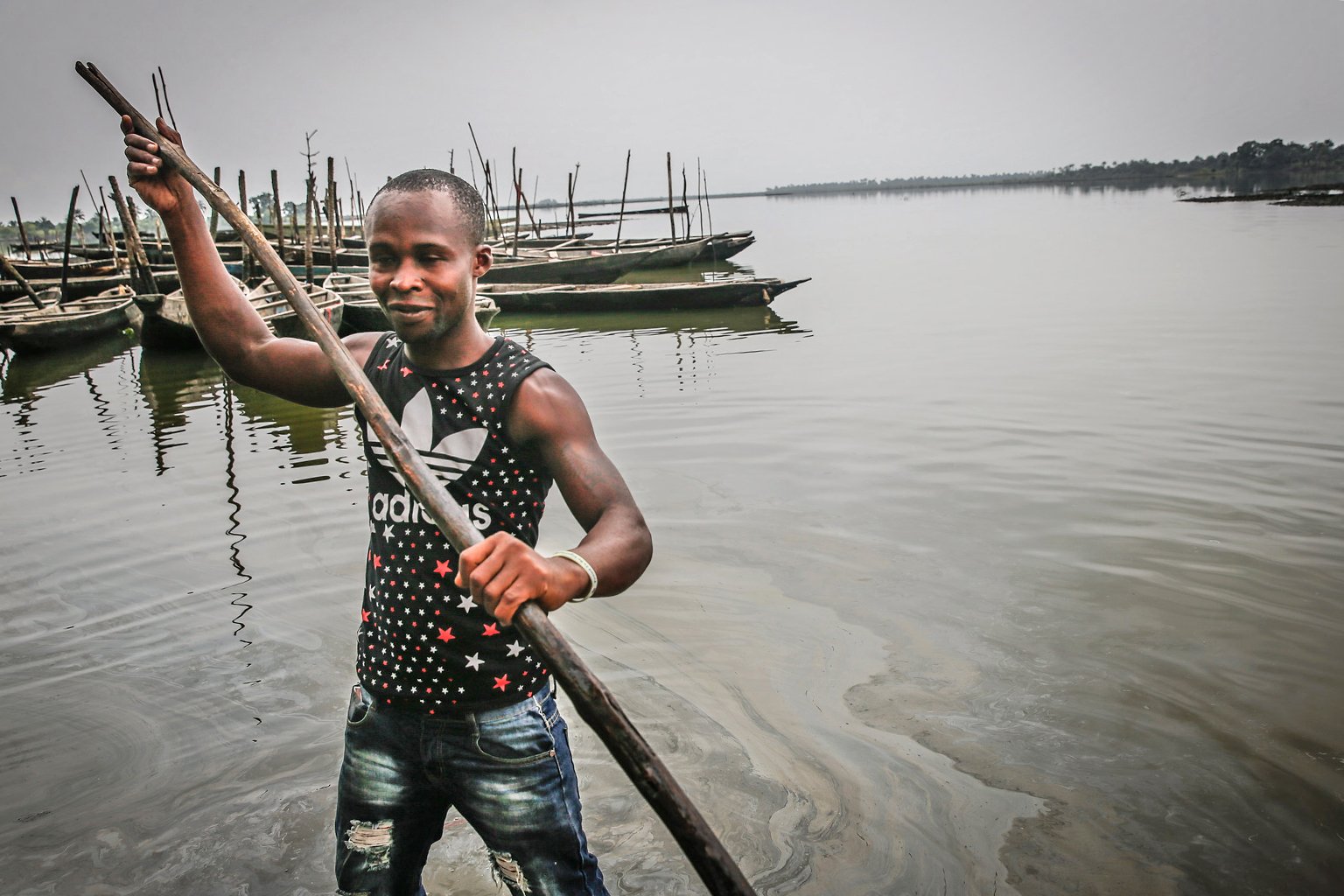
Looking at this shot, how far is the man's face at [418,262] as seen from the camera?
161 cm

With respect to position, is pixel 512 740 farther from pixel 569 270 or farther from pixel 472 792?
pixel 569 270

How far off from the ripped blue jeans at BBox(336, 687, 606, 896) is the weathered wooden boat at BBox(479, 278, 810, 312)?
15976 mm

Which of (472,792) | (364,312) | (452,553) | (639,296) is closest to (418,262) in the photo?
Result: (452,553)

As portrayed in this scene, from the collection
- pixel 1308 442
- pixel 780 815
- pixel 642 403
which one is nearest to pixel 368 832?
pixel 780 815

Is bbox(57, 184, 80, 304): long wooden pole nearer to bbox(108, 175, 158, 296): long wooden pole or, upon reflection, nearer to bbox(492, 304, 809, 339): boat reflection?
bbox(108, 175, 158, 296): long wooden pole

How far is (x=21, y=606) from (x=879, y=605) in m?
4.48

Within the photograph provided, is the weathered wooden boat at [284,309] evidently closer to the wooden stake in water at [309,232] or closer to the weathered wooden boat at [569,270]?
the wooden stake in water at [309,232]

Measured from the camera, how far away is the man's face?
1.61 meters

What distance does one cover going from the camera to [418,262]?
162 cm

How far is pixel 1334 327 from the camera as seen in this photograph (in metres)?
11.6

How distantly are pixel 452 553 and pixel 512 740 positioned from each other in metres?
0.34

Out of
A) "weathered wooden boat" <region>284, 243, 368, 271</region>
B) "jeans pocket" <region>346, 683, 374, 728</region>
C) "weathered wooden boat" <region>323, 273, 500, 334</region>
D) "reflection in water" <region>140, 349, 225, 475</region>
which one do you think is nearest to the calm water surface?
"reflection in water" <region>140, 349, 225, 475</region>

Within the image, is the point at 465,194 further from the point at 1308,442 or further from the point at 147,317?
the point at 147,317

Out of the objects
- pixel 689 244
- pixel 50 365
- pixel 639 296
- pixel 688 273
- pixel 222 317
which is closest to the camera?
pixel 222 317
